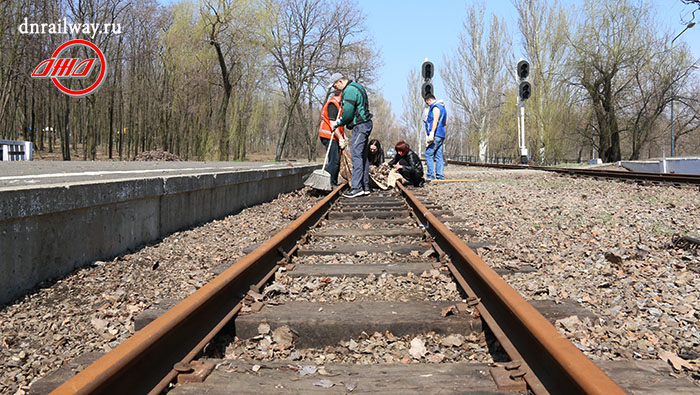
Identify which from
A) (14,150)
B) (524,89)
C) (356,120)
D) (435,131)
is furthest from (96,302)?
(524,89)

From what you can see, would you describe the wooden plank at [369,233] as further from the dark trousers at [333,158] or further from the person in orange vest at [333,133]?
the dark trousers at [333,158]

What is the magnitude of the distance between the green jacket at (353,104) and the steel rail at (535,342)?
5689mm

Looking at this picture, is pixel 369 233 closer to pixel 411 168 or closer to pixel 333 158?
pixel 333 158

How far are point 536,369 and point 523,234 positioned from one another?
11.9 ft

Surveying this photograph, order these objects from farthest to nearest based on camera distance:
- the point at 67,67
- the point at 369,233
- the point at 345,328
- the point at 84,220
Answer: the point at 67,67, the point at 369,233, the point at 84,220, the point at 345,328

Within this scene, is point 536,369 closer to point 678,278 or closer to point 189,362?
point 189,362

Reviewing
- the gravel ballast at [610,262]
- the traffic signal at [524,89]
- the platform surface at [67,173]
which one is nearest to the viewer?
the gravel ballast at [610,262]

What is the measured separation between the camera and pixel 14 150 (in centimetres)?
1631

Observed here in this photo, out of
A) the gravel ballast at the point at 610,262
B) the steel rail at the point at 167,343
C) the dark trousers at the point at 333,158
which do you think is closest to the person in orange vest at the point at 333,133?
the dark trousers at the point at 333,158

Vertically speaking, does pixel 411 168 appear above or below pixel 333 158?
below

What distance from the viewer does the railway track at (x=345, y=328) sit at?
1.96 m

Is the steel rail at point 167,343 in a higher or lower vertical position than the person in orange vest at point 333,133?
lower

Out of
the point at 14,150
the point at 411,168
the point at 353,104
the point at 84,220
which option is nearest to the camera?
the point at 84,220

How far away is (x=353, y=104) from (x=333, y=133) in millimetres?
1355
